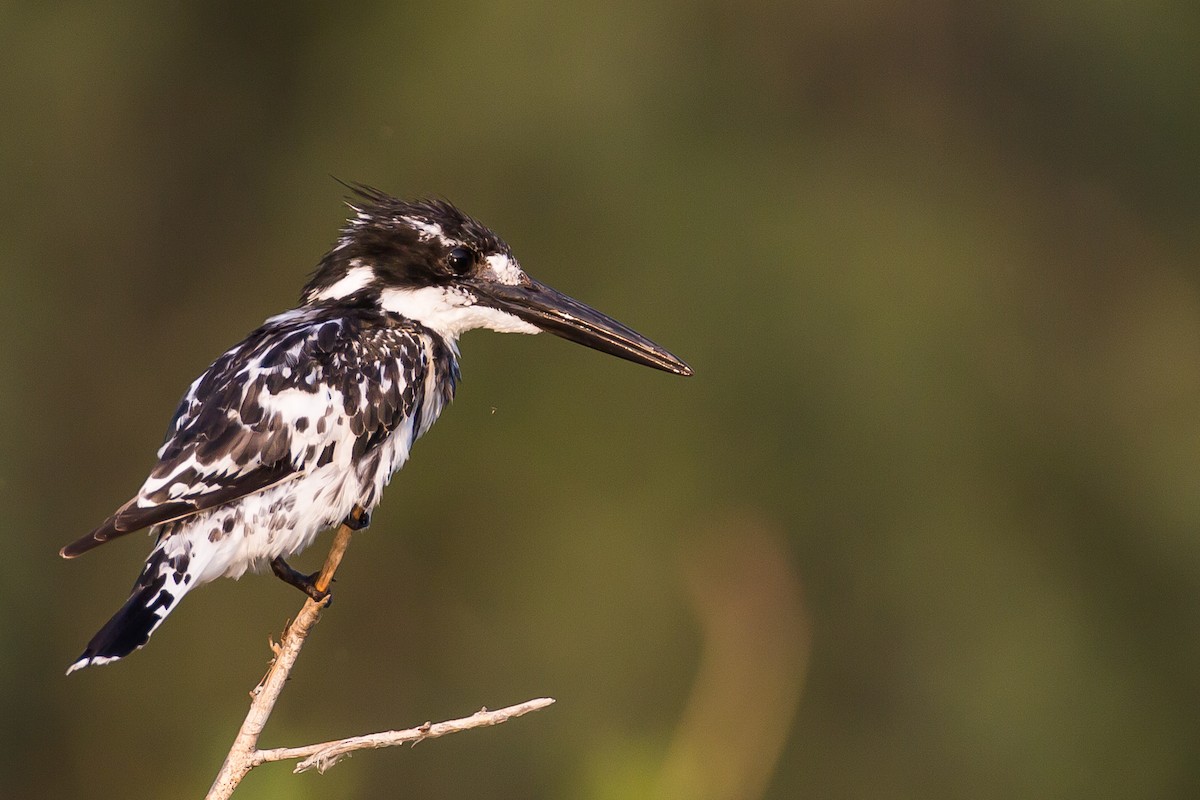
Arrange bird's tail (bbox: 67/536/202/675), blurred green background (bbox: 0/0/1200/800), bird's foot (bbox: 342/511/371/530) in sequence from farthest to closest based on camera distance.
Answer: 1. blurred green background (bbox: 0/0/1200/800)
2. bird's foot (bbox: 342/511/371/530)
3. bird's tail (bbox: 67/536/202/675)

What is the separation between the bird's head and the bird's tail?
2.42 ft

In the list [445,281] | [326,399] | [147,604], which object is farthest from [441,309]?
[147,604]

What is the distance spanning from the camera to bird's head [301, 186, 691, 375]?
3125mm

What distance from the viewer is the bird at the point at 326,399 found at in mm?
2629

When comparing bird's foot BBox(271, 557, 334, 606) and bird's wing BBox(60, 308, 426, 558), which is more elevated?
bird's wing BBox(60, 308, 426, 558)

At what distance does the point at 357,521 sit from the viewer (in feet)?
9.50

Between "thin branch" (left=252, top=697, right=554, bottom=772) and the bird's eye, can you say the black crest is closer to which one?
the bird's eye

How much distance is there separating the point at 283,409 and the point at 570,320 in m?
0.71

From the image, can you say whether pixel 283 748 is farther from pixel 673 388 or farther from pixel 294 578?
pixel 673 388

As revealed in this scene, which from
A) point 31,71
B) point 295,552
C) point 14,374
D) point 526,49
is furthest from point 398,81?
point 295,552

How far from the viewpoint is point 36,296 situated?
6355mm

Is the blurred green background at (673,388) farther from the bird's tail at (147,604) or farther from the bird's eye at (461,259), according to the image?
the bird's tail at (147,604)

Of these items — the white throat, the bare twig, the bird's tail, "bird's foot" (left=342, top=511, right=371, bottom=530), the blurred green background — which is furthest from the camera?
the blurred green background

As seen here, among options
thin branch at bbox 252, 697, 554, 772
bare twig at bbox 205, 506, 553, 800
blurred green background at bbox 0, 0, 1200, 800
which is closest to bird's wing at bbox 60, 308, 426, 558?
bare twig at bbox 205, 506, 553, 800
